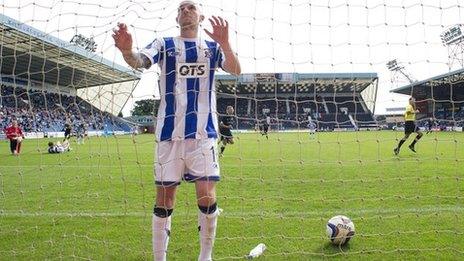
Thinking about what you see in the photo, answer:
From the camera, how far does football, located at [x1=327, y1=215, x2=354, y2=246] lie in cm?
405

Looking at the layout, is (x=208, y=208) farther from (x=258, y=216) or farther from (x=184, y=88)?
(x=258, y=216)

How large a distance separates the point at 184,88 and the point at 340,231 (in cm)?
192

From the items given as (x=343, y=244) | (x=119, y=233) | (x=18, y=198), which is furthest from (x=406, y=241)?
(x=18, y=198)

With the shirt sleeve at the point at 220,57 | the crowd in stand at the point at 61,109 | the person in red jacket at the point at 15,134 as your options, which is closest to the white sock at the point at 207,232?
the shirt sleeve at the point at 220,57

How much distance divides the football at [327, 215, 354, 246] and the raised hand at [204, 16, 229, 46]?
1953 mm

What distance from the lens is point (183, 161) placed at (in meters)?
3.37

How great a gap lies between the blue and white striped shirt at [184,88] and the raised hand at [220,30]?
9 centimetres

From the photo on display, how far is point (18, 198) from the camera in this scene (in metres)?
6.76

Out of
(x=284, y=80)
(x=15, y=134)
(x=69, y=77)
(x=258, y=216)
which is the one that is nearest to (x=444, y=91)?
(x=284, y=80)

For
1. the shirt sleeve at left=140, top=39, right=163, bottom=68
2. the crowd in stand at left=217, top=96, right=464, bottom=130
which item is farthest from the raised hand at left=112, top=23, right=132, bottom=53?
the crowd in stand at left=217, top=96, right=464, bottom=130

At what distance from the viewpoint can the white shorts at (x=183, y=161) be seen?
3.33 metres

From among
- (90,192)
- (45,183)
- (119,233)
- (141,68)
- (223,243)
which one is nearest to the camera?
(141,68)

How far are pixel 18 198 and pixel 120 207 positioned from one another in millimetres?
1866

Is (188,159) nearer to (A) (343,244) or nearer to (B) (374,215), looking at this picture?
(A) (343,244)
